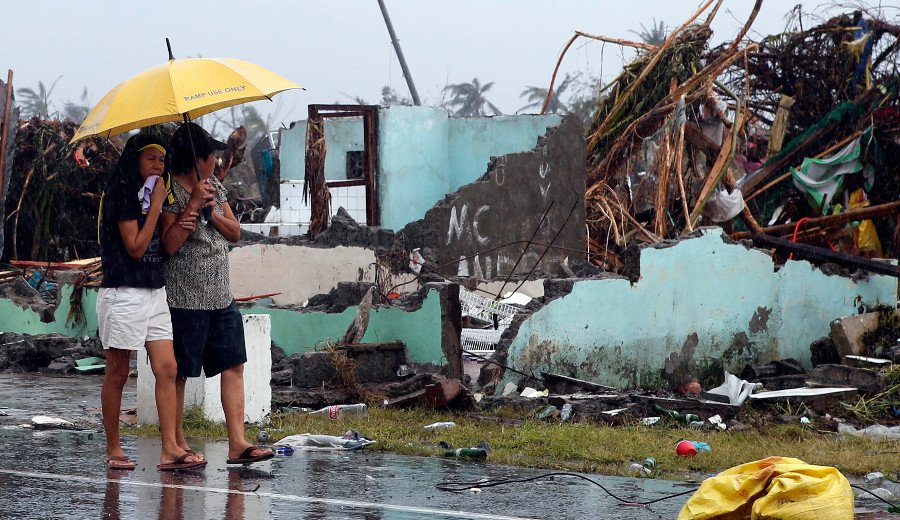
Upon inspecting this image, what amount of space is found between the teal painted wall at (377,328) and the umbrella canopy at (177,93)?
5426 mm

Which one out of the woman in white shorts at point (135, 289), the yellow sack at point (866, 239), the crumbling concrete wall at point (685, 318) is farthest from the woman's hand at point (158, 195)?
the yellow sack at point (866, 239)

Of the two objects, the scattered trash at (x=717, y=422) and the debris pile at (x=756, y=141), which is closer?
the scattered trash at (x=717, y=422)

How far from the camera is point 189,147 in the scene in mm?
6527

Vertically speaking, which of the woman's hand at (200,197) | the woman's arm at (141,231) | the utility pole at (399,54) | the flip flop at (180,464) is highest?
the utility pole at (399,54)

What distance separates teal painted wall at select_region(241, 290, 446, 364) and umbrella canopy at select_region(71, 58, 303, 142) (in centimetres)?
543

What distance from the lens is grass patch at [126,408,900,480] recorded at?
23.8ft

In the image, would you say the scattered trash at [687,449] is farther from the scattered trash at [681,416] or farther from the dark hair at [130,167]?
the dark hair at [130,167]

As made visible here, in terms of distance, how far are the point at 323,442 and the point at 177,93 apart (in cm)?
263

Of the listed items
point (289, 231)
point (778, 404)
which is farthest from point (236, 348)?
point (289, 231)

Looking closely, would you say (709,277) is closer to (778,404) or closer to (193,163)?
(778,404)

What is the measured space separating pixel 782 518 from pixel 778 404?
646cm

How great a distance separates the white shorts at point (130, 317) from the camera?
6230 mm

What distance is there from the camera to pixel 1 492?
5.68 metres

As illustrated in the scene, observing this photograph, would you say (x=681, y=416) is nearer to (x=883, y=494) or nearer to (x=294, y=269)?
(x=883, y=494)
